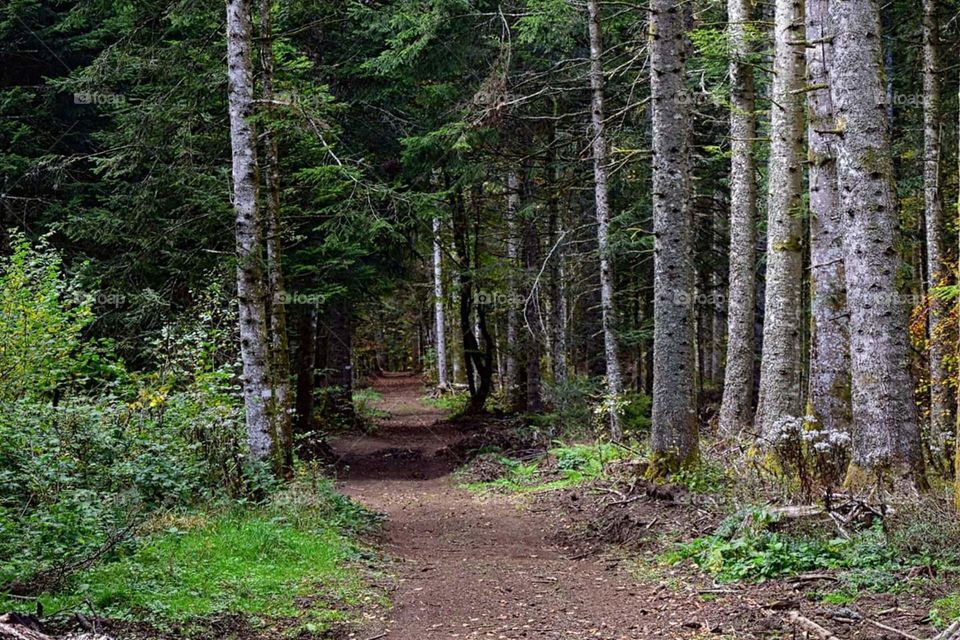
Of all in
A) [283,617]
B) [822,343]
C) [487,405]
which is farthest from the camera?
[487,405]

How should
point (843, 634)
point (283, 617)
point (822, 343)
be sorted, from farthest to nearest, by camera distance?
1. point (822, 343)
2. point (283, 617)
3. point (843, 634)

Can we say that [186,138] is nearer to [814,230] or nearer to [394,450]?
[814,230]

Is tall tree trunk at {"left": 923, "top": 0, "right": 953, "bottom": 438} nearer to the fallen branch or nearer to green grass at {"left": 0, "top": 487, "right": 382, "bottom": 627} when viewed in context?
the fallen branch

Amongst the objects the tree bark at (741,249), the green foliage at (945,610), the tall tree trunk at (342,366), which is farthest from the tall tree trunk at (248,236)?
the tall tree trunk at (342,366)

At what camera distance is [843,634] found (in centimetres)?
474

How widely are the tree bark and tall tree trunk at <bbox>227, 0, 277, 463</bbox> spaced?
6.70 m

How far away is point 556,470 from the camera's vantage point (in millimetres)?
13812

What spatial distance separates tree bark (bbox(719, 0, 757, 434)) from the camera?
1192cm

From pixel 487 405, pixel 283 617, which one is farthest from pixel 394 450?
pixel 283 617

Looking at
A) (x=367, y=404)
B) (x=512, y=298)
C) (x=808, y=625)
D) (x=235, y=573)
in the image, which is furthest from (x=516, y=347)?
(x=808, y=625)

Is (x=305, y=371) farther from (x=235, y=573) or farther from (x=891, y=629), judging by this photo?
(x=891, y=629)

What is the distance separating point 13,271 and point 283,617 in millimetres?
5746

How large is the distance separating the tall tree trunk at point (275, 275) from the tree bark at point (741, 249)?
21.1 ft

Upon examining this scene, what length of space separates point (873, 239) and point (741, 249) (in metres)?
5.28
